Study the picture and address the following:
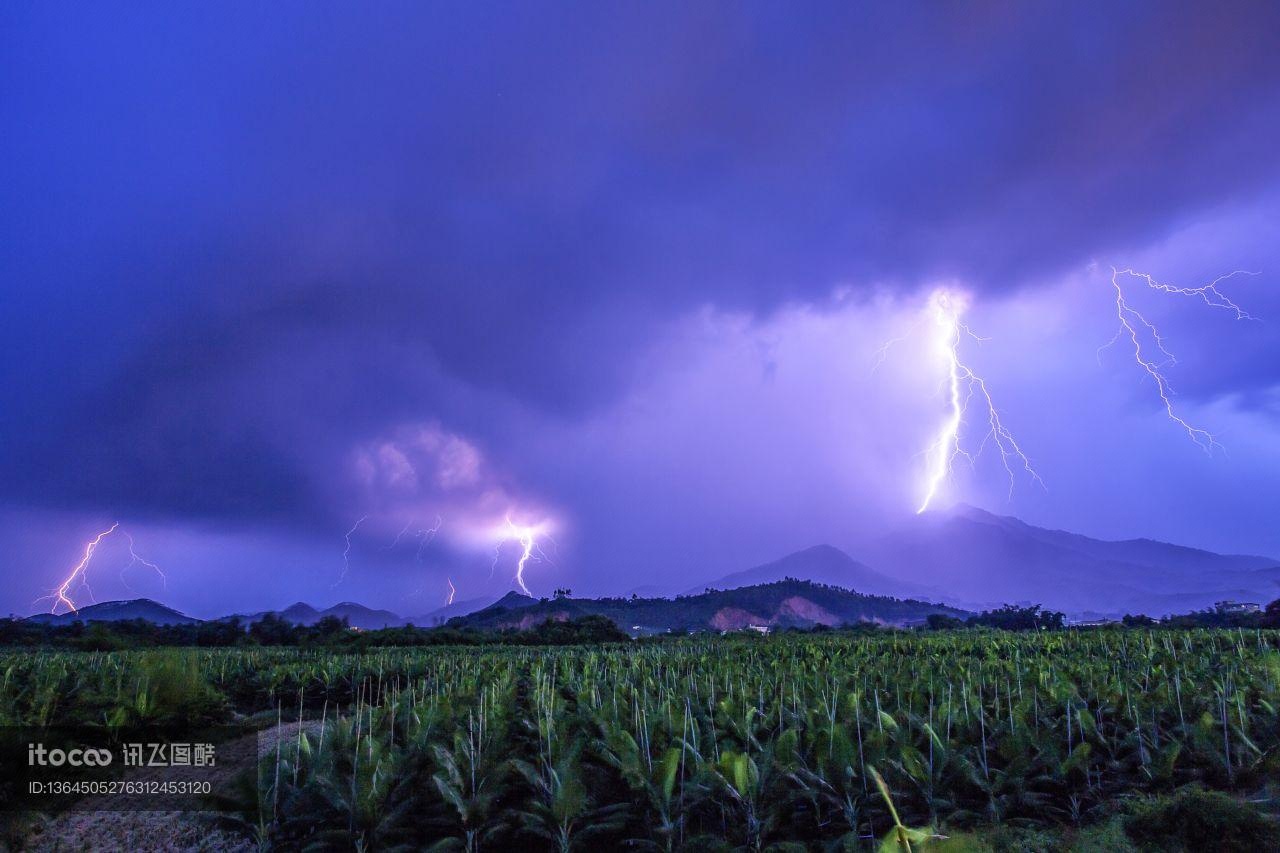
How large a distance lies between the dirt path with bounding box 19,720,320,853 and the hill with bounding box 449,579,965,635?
287 feet

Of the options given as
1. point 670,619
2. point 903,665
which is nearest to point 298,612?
point 670,619

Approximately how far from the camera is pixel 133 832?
820 cm

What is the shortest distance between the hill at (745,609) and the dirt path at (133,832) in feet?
287

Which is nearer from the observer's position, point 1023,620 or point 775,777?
point 775,777

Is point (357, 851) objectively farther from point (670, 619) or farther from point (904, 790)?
point (670, 619)

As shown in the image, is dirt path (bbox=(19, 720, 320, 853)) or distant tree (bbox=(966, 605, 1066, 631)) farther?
distant tree (bbox=(966, 605, 1066, 631))

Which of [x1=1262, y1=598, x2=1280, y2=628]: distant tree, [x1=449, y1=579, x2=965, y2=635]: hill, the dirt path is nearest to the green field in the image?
the dirt path

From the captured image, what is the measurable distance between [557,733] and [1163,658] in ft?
64.9

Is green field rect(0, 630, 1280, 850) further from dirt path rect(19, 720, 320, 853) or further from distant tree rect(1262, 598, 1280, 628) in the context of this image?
distant tree rect(1262, 598, 1280, 628)

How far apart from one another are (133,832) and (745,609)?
3950 inches

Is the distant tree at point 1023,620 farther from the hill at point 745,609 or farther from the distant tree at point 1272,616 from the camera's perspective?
the hill at point 745,609

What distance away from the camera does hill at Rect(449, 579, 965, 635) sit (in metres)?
97.3

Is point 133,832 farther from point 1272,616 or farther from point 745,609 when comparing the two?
point 745,609

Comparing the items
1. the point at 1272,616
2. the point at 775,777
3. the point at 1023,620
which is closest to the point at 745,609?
the point at 1023,620
